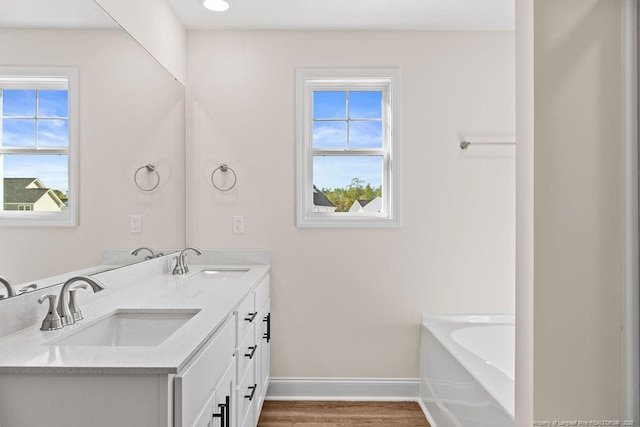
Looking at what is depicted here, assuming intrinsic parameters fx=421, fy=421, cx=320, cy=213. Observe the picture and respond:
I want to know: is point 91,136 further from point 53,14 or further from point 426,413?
point 426,413

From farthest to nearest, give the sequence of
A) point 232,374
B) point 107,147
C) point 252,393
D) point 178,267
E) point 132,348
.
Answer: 1. point 178,267
2. point 252,393
3. point 107,147
4. point 232,374
5. point 132,348

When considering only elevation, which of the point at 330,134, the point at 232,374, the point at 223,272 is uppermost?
the point at 330,134

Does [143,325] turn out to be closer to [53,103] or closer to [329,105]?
[53,103]

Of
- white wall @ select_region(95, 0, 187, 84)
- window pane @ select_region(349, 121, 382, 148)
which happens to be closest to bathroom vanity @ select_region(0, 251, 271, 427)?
white wall @ select_region(95, 0, 187, 84)

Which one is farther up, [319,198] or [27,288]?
[319,198]

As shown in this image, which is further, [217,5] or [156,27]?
[217,5]

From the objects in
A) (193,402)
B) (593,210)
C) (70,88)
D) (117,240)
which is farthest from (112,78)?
(593,210)

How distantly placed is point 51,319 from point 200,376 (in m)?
0.55

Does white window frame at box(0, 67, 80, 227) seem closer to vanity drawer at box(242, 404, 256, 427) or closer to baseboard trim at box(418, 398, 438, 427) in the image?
vanity drawer at box(242, 404, 256, 427)

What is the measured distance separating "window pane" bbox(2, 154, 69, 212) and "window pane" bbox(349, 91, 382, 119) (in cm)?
193

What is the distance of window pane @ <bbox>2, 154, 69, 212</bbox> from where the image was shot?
1364 millimetres

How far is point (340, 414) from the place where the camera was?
2670 millimetres

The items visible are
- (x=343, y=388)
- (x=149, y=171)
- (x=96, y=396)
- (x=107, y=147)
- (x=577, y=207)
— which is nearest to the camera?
(x=96, y=396)


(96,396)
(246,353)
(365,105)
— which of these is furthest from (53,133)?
(365,105)
